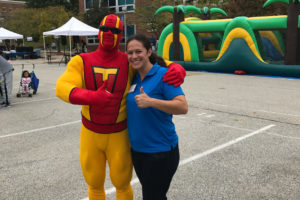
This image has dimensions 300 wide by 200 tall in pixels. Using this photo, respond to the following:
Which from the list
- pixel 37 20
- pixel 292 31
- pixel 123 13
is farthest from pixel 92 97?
pixel 37 20

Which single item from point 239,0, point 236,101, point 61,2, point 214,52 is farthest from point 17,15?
point 236,101

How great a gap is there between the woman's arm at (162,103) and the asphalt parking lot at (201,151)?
1577 millimetres

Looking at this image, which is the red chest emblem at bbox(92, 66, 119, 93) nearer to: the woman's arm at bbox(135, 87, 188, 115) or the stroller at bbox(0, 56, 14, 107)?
the woman's arm at bbox(135, 87, 188, 115)

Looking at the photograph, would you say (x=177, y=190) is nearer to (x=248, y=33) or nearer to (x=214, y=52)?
Result: (x=248, y=33)

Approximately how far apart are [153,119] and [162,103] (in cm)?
21

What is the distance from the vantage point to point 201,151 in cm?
471

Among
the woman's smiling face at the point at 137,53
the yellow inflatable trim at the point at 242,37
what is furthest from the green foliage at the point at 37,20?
the woman's smiling face at the point at 137,53

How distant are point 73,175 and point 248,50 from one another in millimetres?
12015

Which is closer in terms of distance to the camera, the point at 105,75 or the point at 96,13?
the point at 105,75

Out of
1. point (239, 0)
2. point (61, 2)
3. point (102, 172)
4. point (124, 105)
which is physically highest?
point (61, 2)

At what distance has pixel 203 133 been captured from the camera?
5617 mm

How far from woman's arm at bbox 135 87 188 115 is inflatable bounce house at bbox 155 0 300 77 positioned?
1266cm

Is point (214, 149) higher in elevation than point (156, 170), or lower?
lower

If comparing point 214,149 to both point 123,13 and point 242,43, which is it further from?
point 123,13
